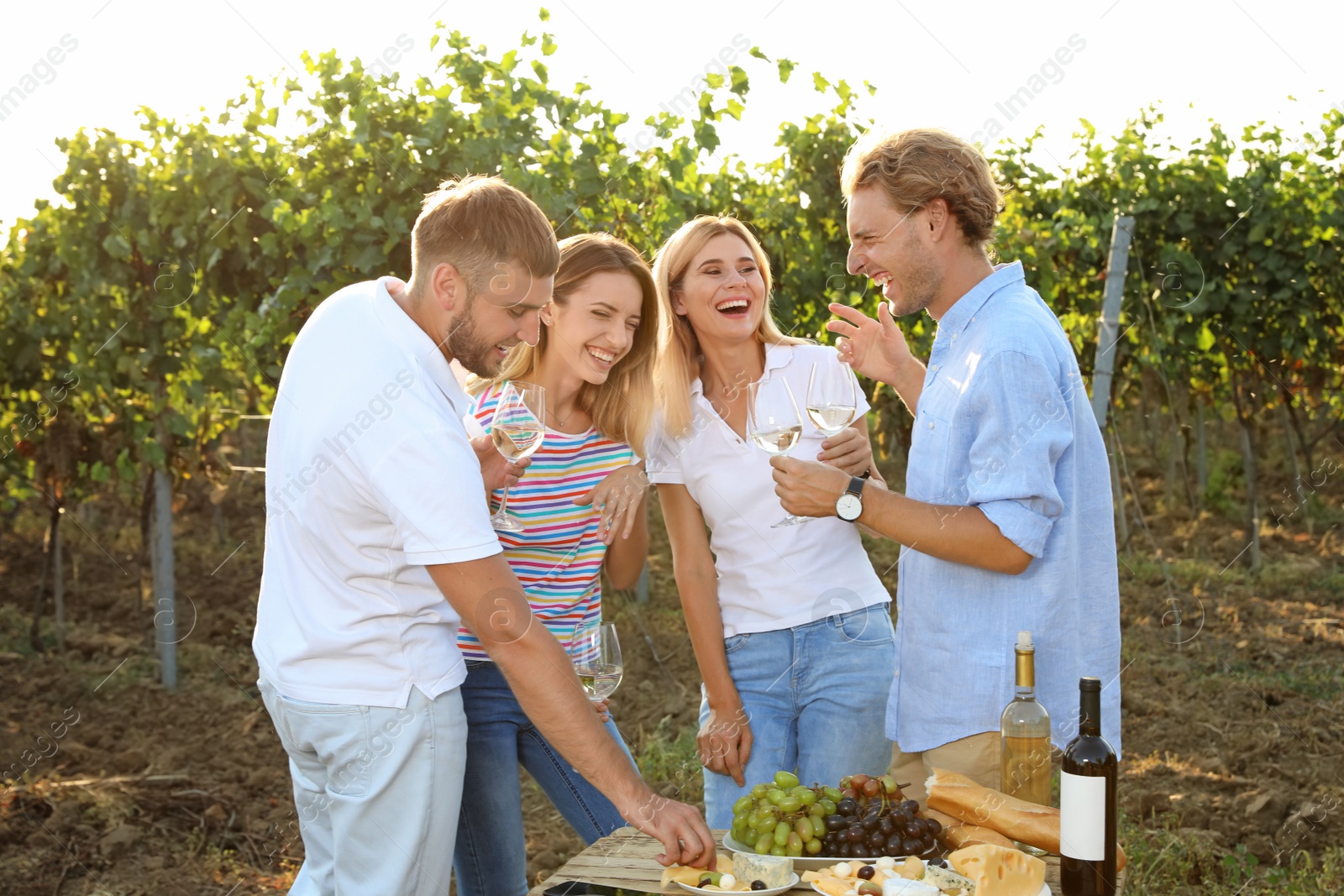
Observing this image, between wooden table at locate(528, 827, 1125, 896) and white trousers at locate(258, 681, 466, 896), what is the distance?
22cm

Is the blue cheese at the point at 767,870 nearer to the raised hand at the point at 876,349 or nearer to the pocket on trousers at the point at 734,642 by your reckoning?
the pocket on trousers at the point at 734,642

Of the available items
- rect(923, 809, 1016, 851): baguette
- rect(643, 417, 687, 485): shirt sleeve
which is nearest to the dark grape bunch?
rect(923, 809, 1016, 851): baguette

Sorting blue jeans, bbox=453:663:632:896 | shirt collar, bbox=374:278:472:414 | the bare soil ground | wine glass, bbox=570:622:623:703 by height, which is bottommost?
the bare soil ground

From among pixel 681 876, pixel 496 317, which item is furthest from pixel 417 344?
pixel 681 876

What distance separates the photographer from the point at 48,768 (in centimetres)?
527

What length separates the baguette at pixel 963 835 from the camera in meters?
1.90

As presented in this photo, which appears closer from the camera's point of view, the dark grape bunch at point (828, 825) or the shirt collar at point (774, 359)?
→ the dark grape bunch at point (828, 825)

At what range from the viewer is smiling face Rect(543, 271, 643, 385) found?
2730 millimetres

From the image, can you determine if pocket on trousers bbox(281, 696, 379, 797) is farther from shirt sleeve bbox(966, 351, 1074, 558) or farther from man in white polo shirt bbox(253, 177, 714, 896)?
shirt sleeve bbox(966, 351, 1074, 558)

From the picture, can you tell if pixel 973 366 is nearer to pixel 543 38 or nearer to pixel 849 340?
pixel 849 340

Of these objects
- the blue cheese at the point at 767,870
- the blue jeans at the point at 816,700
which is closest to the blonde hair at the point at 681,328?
the blue jeans at the point at 816,700

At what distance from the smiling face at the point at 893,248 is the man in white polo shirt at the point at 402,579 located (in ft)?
2.09

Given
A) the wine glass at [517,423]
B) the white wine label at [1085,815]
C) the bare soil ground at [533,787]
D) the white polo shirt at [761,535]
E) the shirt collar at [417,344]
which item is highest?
the shirt collar at [417,344]

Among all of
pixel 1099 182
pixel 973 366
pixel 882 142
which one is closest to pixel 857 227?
pixel 882 142
